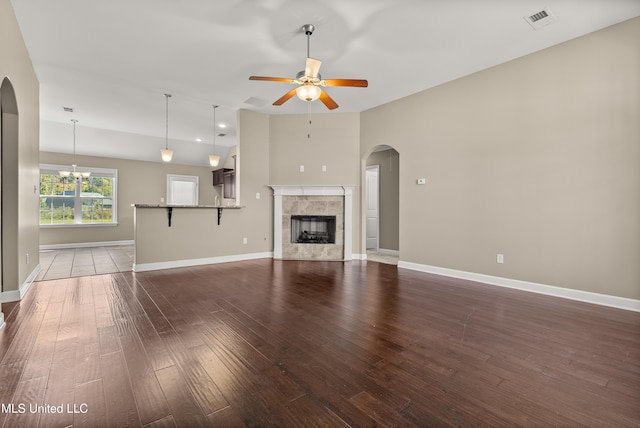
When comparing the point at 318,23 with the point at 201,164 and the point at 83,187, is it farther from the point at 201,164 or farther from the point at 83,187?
the point at 83,187

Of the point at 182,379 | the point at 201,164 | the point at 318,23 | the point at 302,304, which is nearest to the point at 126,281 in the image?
the point at 302,304

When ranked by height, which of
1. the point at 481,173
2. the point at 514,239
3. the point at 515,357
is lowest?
the point at 515,357

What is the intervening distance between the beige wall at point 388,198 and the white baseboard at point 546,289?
→ 207cm

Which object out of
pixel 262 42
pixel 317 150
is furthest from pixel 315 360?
pixel 317 150

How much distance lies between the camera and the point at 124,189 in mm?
8133

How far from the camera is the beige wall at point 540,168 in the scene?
9.91ft

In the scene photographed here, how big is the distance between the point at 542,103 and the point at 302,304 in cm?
381

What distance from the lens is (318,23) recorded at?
9.96ft

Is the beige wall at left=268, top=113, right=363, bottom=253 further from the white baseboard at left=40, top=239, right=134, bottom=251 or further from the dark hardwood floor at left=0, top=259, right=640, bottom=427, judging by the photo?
the white baseboard at left=40, top=239, right=134, bottom=251

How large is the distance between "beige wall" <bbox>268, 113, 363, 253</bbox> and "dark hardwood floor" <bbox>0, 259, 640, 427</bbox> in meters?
3.00

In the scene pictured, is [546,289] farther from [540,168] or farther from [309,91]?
[309,91]

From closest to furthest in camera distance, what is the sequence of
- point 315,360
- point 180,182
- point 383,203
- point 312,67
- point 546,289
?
point 315,360
point 312,67
point 546,289
point 383,203
point 180,182

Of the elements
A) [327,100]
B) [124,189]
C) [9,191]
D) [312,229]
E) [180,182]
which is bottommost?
[312,229]

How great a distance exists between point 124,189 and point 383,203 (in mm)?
7302
